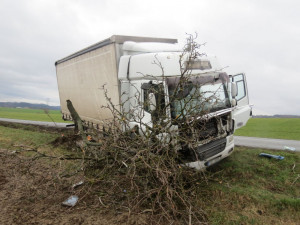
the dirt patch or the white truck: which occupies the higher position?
the white truck

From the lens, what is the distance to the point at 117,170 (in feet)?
16.3

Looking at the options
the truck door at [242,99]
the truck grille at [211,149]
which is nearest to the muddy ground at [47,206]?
the truck grille at [211,149]

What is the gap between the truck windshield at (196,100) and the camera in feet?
17.1

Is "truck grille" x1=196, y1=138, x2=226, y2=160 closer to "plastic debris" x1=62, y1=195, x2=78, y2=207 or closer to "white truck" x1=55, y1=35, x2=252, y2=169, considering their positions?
"white truck" x1=55, y1=35, x2=252, y2=169

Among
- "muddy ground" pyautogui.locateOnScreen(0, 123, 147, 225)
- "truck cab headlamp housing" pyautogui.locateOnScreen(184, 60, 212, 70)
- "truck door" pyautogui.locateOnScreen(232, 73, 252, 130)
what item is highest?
"truck cab headlamp housing" pyautogui.locateOnScreen(184, 60, 212, 70)

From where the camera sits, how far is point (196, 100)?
5895mm

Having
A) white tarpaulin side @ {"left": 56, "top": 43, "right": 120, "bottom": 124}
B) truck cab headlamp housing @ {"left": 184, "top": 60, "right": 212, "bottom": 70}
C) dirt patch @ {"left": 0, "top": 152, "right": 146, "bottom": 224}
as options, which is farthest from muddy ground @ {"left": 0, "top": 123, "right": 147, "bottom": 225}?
truck cab headlamp housing @ {"left": 184, "top": 60, "right": 212, "bottom": 70}

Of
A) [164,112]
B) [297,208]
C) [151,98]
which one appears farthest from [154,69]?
[297,208]

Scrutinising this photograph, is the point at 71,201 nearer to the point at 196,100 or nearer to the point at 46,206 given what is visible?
the point at 46,206

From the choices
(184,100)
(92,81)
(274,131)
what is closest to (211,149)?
(184,100)

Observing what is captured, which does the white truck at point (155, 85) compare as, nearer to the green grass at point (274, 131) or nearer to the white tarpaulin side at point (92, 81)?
the white tarpaulin side at point (92, 81)

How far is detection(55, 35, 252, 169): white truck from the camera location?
5.73 metres

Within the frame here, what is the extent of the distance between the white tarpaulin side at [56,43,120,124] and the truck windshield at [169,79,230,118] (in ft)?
7.30

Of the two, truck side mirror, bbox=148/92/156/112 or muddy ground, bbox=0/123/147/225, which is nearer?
muddy ground, bbox=0/123/147/225
